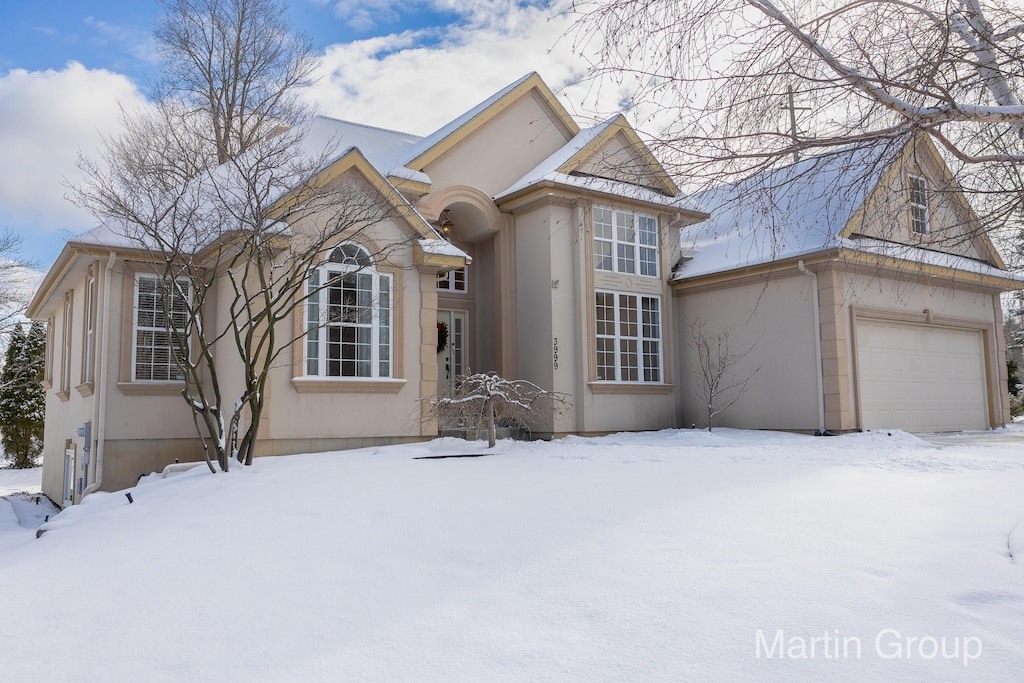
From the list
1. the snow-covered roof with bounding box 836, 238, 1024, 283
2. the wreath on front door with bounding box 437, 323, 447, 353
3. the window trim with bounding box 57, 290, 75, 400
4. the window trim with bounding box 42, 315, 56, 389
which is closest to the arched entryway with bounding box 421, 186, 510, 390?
the wreath on front door with bounding box 437, 323, 447, 353

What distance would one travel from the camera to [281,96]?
2142 centimetres

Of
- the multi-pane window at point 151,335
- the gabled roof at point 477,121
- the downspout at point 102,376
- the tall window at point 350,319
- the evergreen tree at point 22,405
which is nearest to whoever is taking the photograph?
the downspout at point 102,376

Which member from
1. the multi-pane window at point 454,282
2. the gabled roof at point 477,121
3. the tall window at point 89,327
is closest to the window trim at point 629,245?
the gabled roof at point 477,121

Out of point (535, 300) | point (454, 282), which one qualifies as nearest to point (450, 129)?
point (454, 282)

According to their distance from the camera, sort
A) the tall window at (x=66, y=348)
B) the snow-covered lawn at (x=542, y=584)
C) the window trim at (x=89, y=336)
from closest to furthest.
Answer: the snow-covered lawn at (x=542, y=584), the window trim at (x=89, y=336), the tall window at (x=66, y=348)

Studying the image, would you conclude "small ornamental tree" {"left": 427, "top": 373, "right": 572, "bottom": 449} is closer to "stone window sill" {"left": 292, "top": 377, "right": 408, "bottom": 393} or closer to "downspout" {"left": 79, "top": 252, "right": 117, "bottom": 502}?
"stone window sill" {"left": 292, "top": 377, "right": 408, "bottom": 393}

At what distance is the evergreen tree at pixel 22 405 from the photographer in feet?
93.5

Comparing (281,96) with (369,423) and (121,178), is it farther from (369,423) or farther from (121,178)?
(369,423)

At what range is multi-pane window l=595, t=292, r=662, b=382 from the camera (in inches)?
623

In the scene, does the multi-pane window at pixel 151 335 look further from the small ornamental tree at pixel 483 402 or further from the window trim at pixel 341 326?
the small ornamental tree at pixel 483 402

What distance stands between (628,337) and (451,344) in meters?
3.85

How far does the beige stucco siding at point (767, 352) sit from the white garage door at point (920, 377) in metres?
1.14

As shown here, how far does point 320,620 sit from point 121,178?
9729 mm

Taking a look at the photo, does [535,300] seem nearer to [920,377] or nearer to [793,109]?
[920,377]
